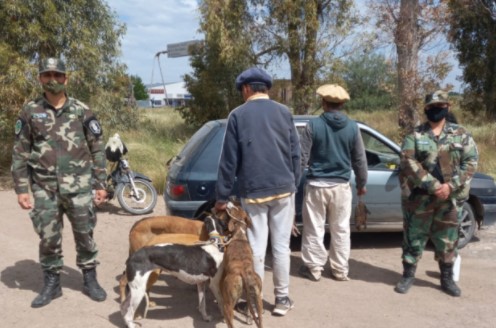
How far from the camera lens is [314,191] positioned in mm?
4691

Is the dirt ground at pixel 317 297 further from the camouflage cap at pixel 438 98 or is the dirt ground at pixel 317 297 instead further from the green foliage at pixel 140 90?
the green foliage at pixel 140 90

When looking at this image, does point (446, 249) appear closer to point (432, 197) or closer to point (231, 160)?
point (432, 197)

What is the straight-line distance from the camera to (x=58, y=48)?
11.2m

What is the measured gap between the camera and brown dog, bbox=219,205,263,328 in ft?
11.3

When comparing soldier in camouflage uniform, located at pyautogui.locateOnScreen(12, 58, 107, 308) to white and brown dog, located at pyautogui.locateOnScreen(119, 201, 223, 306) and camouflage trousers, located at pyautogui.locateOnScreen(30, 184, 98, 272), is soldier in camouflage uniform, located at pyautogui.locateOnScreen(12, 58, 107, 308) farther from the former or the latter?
white and brown dog, located at pyautogui.locateOnScreen(119, 201, 223, 306)

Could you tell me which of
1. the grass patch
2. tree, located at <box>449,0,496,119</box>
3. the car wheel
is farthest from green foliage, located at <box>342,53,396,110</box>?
the car wheel

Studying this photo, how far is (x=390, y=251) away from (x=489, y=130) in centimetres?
885

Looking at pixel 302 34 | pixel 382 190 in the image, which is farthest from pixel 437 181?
pixel 302 34

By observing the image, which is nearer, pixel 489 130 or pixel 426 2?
pixel 426 2

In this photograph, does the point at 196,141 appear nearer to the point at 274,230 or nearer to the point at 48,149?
the point at 48,149

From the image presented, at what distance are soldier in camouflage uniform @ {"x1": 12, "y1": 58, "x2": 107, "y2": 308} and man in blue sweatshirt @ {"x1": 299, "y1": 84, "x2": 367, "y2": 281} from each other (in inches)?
79.9

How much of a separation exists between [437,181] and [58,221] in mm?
3384

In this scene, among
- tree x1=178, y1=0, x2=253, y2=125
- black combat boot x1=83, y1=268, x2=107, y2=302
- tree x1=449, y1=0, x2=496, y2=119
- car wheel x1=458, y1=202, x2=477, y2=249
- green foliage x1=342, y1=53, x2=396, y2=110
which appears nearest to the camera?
black combat boot x1=83, y1=268, x2=107, y2=302

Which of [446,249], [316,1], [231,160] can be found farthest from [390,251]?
[316,1]
